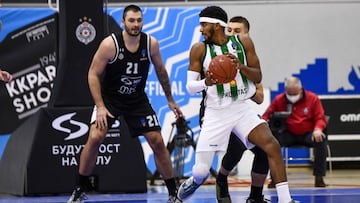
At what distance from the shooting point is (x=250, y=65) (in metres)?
7.54

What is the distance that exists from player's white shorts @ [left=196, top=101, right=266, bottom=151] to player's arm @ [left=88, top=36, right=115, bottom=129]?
48.0 inches

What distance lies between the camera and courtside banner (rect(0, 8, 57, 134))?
12.6 m

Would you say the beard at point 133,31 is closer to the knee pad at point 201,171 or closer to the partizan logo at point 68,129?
the knee pad at point 201,171

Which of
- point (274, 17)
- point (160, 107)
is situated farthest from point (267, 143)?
point (274, 17)

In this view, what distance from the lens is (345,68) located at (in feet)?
48.1

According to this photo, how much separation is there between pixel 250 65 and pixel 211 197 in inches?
98.9

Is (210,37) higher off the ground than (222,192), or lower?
higher

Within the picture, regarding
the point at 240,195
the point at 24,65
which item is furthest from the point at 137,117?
the point at 24,65

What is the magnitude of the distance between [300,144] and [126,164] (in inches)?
106

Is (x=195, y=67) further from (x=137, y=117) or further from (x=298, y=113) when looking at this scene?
Result: (x=298, y=113)

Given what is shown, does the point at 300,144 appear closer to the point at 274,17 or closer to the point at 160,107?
the point at 160,107

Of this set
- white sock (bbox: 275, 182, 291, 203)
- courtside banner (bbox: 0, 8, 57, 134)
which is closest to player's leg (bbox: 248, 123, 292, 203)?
white sock (bbox: 275, 182, 291, 203)

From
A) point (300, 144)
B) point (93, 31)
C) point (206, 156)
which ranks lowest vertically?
point (300, 144)

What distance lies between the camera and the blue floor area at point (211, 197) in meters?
9.05
